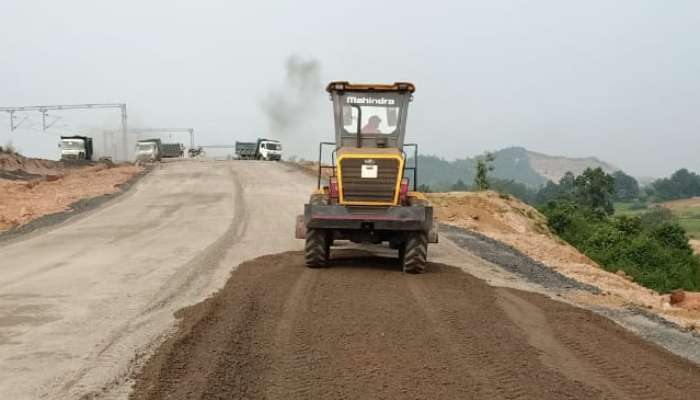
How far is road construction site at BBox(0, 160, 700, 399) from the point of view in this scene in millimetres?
6164

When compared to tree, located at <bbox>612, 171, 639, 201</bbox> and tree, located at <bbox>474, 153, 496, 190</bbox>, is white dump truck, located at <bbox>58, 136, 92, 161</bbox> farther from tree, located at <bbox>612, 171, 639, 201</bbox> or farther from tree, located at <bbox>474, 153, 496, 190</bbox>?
tree, located at <bbox>612, 171, 639, 201</bbox>

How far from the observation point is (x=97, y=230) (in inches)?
774

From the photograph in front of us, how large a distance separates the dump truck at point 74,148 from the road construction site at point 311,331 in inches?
2066

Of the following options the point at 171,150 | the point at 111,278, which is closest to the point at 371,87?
the point at 111,278

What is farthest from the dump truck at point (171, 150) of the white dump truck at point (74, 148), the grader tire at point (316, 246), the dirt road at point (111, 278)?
the grader tire at point (316, 246)

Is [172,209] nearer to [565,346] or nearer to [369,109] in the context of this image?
[369,109]

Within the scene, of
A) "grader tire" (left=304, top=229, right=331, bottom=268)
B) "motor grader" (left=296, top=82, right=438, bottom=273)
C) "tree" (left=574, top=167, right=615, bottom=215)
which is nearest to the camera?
"motor grader" (left=296, top=82, right=438, bottom=273)

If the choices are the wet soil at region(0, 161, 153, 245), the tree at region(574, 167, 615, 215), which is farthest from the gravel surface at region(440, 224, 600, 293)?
the tree at region(574, 167, 615, 215)

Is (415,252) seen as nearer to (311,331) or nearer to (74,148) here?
(311,331)

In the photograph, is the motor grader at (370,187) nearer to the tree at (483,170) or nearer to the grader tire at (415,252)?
the grader tire at (415,252)

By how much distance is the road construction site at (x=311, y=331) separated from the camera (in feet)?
20.2

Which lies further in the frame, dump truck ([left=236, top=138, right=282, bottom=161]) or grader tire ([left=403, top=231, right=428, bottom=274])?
dump truck ([left=236, top=138, right=282, bottom=161])

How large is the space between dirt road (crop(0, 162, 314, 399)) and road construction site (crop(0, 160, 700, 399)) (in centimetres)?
3

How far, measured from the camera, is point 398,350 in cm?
718
